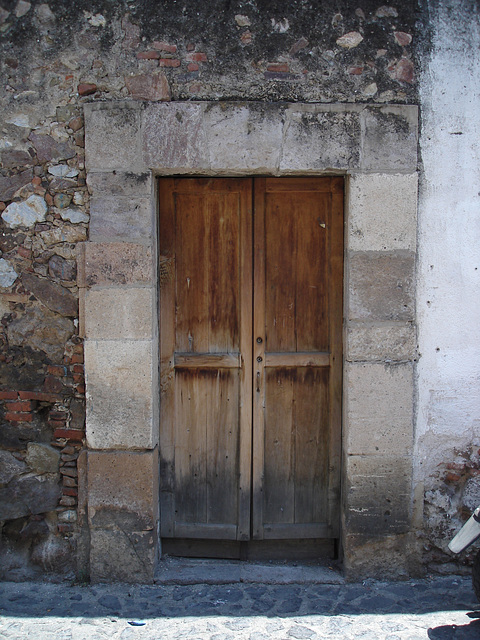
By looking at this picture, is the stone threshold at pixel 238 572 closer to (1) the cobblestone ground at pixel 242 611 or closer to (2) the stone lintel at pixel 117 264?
(1) the cobblestone ground at pixel 242 611

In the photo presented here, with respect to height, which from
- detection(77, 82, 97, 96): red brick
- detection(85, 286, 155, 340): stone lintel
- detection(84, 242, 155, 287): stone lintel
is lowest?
detection(85, 286, 155, 340): stone lintel

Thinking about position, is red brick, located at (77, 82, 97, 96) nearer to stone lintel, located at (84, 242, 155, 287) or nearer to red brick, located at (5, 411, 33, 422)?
stone lintel, located at (84, 242, 155, 287)

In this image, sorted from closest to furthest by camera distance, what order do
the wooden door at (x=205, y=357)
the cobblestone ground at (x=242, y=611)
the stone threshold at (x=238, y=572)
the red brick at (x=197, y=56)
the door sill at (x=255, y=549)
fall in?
the cobblestone ground at (x=242, y=611) → the red brick at (x=197, y=56) → the stone threshold at (x=238, y=572) → the wooden door at (x=205, y=357) → the door sill at (x=255, y=549)

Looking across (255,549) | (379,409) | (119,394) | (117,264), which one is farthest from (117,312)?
(255,549)

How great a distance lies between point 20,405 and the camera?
314cm

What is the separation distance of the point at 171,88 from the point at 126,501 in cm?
231

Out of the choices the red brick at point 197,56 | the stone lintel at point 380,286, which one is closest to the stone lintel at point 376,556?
the stone lintel at point 380,286

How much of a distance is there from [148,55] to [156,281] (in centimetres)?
123

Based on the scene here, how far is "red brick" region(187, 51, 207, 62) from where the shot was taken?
2988 millimetres

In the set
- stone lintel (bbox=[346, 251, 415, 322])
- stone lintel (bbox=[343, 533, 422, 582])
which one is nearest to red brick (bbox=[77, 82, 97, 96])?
stone lintel (bbox=[346, 251, 415, 322])

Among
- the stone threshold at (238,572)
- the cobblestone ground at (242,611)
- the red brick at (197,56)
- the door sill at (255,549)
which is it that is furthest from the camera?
the door sill at (255,549)

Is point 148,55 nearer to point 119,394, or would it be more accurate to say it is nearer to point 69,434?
point 119,394

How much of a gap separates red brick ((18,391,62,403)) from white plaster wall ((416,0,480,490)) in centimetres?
207

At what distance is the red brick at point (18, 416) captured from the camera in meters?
3.15
